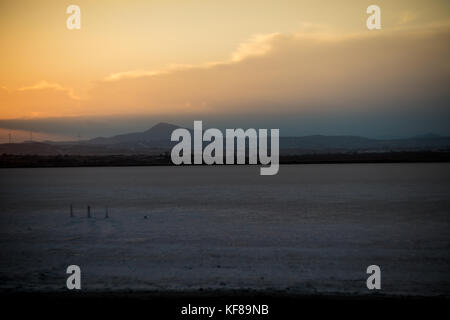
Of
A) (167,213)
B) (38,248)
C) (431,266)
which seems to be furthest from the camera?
(167,213)

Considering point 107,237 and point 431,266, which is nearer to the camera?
point 431,266

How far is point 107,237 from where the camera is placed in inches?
669

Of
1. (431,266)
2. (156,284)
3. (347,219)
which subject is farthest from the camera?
(347,219)

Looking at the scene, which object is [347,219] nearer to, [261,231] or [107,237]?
[261,231]

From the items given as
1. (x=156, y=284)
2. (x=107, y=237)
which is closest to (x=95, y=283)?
(x=156, y=284)

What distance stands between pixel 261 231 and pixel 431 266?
8.41m

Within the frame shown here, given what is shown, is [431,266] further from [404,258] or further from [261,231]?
[261,231]

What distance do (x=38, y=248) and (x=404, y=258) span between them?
36.4 ft
